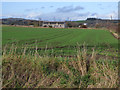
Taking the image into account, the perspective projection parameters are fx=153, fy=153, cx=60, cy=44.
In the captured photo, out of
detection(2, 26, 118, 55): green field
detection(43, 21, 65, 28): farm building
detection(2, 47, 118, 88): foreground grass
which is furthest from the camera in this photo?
detection(43, 21, 65, 28): farm building

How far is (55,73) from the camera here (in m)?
4.93

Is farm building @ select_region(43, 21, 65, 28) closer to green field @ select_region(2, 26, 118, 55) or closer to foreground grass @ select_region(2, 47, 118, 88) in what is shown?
green field @ select_region(2, 26, 118, 55)

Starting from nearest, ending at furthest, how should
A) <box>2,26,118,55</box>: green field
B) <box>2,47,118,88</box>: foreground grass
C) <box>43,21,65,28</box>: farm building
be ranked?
<box>2,47,118,88</box>: foreground grass < <box>2,26,118,55</box>: green field < <box>43,21,65,28</box>: farm building

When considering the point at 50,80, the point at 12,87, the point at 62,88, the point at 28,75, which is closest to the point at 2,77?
the point at 12,87

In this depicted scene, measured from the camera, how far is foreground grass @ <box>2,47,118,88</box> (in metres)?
4.04

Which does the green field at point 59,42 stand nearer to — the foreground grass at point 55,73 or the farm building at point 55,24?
the foreground grass at point 55,73

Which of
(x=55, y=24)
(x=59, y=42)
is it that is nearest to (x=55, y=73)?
(x=59, y=42)

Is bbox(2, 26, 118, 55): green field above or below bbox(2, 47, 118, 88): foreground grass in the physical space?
above

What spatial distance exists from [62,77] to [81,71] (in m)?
0.75

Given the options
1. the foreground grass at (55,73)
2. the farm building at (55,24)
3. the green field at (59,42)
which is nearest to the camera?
the foreground grass at (55,73)

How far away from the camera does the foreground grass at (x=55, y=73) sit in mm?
4043

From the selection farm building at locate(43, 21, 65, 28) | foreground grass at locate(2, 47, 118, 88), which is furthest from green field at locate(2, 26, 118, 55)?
farm building at locate(43, 21, 65, 28)

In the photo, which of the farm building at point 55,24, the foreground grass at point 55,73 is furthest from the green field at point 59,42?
the farm building at point 55,24

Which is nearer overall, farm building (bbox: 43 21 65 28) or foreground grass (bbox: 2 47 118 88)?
foreground grass (bbox: 2 47 118 88)
